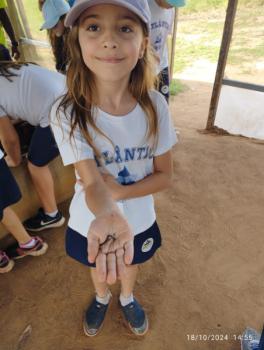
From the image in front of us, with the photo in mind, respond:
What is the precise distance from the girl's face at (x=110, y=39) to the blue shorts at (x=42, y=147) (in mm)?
996

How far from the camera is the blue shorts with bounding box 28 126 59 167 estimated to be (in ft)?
6.55

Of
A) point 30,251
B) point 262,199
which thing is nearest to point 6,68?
point 30,251

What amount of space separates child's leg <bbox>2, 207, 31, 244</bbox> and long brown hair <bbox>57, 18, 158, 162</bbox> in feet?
3.51

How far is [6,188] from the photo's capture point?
1838mm

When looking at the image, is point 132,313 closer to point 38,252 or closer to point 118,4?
point 38,252

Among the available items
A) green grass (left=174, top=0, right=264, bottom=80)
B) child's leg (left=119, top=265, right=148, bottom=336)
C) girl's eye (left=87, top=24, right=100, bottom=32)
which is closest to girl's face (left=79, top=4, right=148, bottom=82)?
girl's eye (left=87, top=24, right=100, bottom=32)

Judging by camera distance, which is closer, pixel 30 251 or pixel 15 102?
pixel 15 102

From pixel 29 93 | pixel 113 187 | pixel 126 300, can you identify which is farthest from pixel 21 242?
pixel 113 187

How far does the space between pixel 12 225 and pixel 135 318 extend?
39.2 inches

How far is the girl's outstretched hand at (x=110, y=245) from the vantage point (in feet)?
3.32

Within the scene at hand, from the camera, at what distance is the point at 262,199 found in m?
2.71

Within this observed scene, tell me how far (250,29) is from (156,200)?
2.58 m

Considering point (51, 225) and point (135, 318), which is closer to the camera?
point (135, 318)

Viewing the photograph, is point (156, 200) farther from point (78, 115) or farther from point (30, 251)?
point (78, 115)
